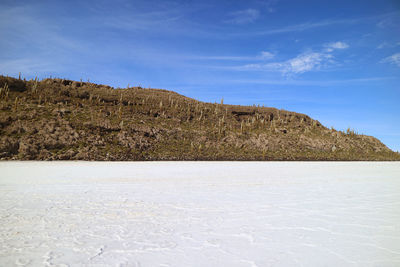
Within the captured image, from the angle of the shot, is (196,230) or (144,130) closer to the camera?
(196,230)

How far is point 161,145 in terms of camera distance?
20766mm

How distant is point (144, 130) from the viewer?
870 inches

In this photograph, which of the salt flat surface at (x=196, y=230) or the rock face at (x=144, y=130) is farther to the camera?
the rock face at (x=144, y=130)

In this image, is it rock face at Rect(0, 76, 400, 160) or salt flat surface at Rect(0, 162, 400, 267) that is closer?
salt flat surface at Rect(0, 162, 400, 267)

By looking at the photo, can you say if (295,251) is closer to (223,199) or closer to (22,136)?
(223,199)

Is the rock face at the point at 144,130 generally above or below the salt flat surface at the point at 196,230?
above

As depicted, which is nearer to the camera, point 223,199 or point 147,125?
point 223,199

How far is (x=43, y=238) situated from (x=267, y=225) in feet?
8.99

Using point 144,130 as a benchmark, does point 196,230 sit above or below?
below

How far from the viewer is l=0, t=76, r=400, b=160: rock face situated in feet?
57.7

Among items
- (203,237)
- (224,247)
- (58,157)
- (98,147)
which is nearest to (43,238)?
(203,237)

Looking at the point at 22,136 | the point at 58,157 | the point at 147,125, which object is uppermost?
the point at 147,125

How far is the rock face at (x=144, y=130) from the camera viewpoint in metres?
17.6

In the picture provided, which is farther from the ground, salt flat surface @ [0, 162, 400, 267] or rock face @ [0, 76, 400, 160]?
rock face @ [0, 76, 400, 160]
